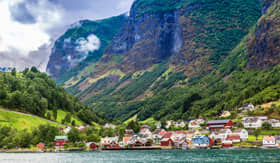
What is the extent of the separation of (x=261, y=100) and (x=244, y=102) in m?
13.6

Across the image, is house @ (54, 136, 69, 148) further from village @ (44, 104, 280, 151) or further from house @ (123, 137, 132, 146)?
house @ (123, 137, 132, 146)

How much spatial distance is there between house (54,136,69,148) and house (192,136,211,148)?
57.2m

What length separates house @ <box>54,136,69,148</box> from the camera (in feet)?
474

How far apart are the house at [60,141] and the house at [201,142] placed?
5716 centimetres

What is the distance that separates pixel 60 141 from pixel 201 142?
6235 centimetres

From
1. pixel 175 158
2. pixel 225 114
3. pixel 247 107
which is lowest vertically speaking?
pixel 175 158

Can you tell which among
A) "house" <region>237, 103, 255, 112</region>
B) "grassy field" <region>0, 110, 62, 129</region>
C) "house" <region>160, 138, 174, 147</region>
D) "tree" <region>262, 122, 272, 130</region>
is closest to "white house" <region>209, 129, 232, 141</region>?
"tree" <region>262, 122, 272, 130</region>

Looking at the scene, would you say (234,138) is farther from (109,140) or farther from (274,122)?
(109,140)

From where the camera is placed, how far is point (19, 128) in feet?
503

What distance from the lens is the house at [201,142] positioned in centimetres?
13612

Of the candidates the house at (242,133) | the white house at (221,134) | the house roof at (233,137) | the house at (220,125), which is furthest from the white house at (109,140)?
the house at (242,133)

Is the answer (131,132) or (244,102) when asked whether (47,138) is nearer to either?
(131,132)

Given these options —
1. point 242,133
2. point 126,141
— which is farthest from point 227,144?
point 126,141

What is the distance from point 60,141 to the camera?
146 metres
